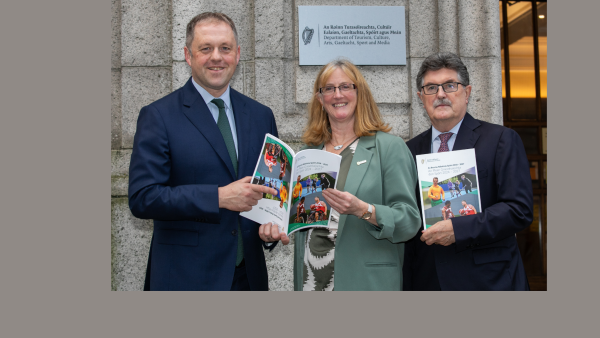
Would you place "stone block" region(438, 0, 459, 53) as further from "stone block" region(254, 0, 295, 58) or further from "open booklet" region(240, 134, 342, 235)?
"open booklet" region(240, 134, 342, 235)

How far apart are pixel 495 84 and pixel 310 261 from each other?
9.86 ft

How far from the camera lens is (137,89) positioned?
174 inches

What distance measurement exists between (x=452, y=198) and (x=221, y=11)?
10.1 ft

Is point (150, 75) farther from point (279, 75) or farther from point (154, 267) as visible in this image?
point (154, 267)

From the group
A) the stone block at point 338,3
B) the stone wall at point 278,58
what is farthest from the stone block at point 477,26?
the stone block at point 338,3

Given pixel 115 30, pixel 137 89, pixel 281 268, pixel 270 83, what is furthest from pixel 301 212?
pixel 115 30

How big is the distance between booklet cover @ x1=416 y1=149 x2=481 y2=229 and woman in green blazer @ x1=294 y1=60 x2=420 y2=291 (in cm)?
11

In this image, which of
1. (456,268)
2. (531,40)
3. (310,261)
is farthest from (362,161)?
(531,40)

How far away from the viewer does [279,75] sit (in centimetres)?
439

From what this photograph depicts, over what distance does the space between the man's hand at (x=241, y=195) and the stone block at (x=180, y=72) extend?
2.31 meters

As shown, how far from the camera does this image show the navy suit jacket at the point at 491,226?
2.52 meters


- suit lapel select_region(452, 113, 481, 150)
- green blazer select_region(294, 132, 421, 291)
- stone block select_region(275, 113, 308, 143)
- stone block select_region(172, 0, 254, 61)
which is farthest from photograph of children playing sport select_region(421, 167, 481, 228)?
stone block select_region(172, 0, 254, 61)

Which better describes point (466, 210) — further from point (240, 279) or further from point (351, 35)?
point (351, 35)

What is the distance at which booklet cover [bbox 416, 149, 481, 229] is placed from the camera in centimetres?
257
